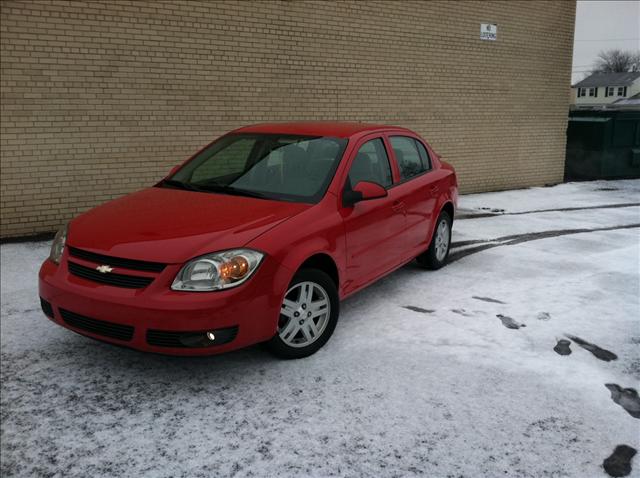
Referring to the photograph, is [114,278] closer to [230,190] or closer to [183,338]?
[183,338]

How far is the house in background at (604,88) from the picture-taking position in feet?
205

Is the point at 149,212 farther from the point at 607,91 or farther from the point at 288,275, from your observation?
the point at 607,91

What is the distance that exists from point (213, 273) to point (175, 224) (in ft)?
1.80

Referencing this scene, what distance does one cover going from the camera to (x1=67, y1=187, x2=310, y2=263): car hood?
361 centimetres

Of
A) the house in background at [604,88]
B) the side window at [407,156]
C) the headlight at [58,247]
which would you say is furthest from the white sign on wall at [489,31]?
the house in background at [604,88]

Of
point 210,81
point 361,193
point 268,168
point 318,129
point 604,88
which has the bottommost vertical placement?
point 361,193

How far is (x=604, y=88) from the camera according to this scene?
2670 inches

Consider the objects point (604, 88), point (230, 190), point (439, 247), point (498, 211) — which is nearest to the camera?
point (230, 190)

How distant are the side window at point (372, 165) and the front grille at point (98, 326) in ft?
6.63

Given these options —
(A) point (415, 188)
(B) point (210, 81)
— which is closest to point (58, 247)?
(A) point (415, 188)

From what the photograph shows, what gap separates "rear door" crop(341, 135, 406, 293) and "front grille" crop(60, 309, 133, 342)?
1673 mm

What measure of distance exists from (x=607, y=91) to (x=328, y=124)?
71.6 meters

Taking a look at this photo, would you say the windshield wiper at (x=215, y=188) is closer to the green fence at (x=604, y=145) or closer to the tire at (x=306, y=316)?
the tire at (x=306, y=316)

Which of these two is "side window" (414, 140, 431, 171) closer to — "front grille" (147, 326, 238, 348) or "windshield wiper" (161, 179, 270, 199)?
"windshield wiper" (161, 179, 270, 199)
